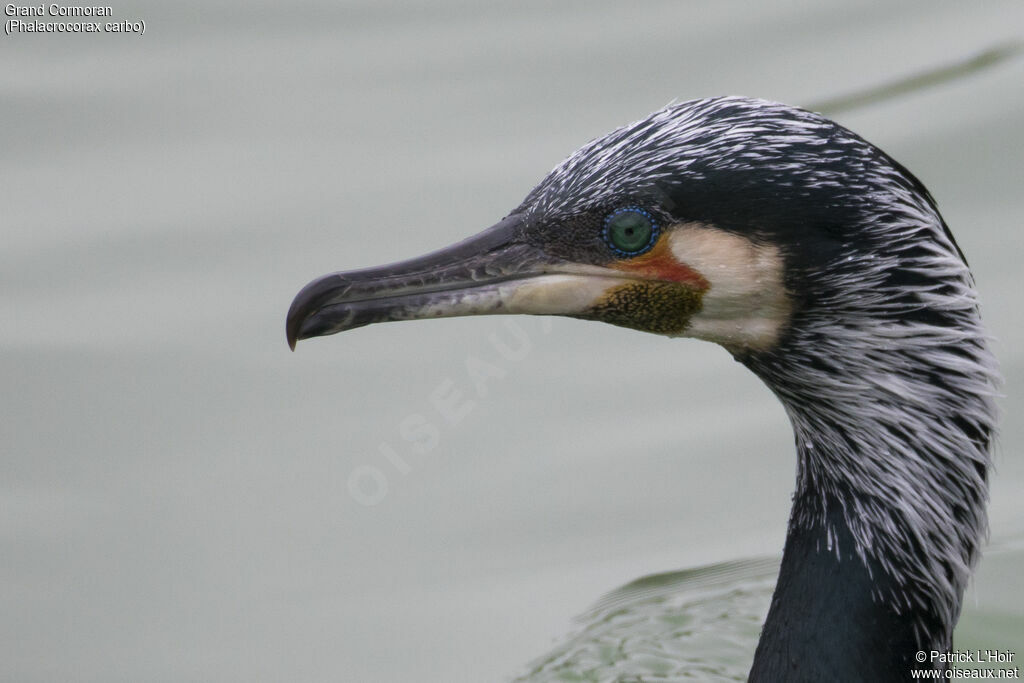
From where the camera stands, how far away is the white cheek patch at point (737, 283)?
400 cm

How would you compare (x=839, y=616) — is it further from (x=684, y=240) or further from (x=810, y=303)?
(x=684, y=240)

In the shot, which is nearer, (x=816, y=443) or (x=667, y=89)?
(x=816, y=443)

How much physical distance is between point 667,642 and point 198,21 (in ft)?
16.3

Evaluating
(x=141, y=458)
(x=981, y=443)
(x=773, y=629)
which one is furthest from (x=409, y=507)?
(x=981, y=443)

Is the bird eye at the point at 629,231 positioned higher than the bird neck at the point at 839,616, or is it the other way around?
the bird eye at the point at 629,231

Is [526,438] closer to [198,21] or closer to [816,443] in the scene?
[816,443]

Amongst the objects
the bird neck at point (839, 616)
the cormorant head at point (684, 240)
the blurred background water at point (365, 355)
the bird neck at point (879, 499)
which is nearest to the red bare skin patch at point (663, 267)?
the cormorant head at point (684, 240)

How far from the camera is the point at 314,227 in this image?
304 inches

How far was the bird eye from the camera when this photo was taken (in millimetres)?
4121

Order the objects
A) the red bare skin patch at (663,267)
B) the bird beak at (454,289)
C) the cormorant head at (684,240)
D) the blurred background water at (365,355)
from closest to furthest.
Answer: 1. the cormorant head at (684,240)
2. the red bare skin patch at (663,267)
3. the bird beak at (454,289)
4. the blurred background water at (365,355)

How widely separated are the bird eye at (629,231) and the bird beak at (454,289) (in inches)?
3.2

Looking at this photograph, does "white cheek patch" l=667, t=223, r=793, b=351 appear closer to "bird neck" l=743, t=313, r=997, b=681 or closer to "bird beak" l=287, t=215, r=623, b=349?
"bird neck" l=743, t=313, r=997, b=681

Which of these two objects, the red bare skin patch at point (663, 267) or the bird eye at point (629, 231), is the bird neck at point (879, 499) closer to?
the red bare skin patch at point (663, 267)

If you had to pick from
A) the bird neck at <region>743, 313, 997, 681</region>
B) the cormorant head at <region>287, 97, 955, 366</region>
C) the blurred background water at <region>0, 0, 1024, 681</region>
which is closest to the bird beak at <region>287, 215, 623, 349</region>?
the cormorant head at <region>287, 97, 955, 366</region>
